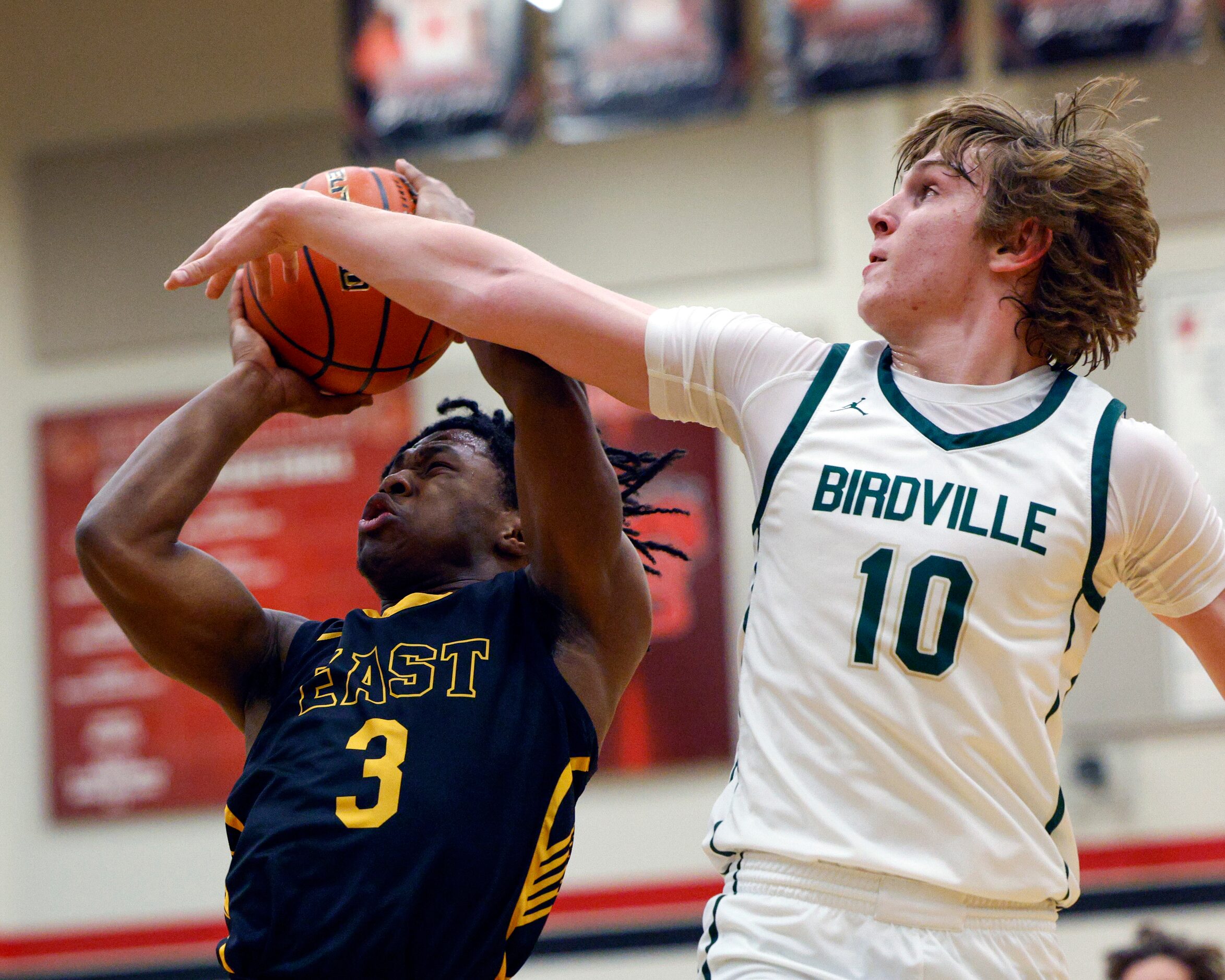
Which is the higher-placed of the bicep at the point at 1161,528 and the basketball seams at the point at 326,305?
the basketball seams at the point at 326,305

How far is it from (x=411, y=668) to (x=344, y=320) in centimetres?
64

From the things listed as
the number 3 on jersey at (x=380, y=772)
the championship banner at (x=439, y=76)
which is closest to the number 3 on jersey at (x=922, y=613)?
the number 3 on jersey at (x=380, y=772)

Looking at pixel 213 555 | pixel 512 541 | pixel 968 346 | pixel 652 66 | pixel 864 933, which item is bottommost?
pixel 213 555

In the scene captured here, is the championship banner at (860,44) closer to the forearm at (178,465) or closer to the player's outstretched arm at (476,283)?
the forearm at (178,465)

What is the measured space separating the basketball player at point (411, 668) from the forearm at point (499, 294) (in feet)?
0.86

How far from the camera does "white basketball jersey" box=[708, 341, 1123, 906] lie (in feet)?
5.84

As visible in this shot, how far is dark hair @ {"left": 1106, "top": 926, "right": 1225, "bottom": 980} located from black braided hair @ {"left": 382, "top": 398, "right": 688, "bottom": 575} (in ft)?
6.64

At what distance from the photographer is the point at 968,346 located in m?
2.01

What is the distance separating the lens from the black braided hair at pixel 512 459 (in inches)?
105

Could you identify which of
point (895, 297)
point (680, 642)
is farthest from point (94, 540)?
point (680, 642)

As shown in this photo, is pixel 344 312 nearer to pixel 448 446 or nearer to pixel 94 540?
pixel 448 446

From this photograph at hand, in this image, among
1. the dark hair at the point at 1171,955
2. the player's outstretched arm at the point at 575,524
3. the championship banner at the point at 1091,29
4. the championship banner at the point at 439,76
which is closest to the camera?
the player's outstretched arm at the point at 575,524

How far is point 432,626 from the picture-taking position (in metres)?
2.38

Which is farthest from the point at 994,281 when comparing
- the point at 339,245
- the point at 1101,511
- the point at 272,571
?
the point at 272,571
